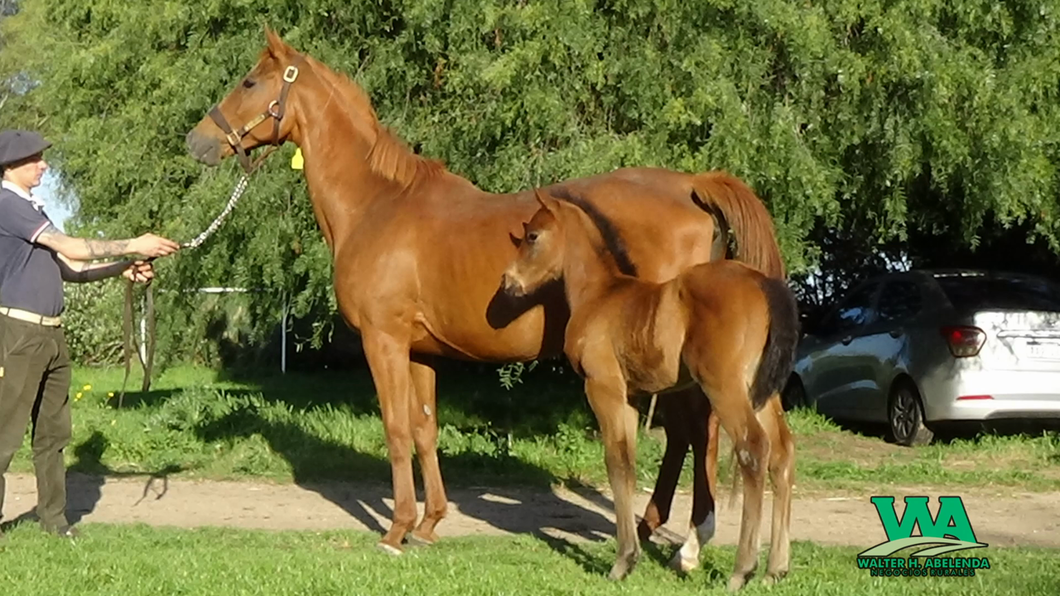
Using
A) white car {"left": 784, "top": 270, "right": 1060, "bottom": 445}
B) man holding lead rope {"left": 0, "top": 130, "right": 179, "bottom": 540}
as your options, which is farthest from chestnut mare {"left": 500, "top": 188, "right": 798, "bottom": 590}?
white car {"left": 784, "top": 270, "right": 1060, "bottom": 445}

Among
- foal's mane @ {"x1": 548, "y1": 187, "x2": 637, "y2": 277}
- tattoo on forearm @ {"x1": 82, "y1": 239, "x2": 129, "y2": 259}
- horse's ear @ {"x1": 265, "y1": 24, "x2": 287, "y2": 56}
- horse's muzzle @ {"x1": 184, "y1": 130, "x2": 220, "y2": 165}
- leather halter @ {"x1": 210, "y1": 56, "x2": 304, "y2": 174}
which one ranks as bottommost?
tattoo on forearm @ {"x1": 82, "y1": 239, "x2": 129, "y2": 259}

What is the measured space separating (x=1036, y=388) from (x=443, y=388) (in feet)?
26.5

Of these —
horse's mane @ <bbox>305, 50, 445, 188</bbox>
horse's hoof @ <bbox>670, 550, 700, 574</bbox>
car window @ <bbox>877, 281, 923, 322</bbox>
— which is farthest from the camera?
car window @ <bbox>877, 281, 923, 322</bbox>

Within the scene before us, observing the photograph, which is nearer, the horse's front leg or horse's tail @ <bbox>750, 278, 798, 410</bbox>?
horse's tail @ <bbox>750, 278, 798, 410</bbox>

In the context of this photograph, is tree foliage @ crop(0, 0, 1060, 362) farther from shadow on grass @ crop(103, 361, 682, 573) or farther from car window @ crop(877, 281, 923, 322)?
car window @ crop(877, 281, 923, 322)

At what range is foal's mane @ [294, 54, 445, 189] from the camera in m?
8.38

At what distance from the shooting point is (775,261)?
7.17 meters

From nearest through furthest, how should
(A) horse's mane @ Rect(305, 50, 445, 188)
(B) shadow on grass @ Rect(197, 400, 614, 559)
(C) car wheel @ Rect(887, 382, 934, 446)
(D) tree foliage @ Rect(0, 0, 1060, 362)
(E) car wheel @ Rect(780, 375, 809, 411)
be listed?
(A) horse's mane @ Rect(305, 50, 445, 188) → (B) shadow on grass @ Rect(197, 400, 614, 559) → (D) tree foliage @ Rect(0, 0, 1060, 362) → (C) car wheel @ Rect(887, 382, 934, 446) → (E) car wheel @ Rect(780, 375, 809, 411)

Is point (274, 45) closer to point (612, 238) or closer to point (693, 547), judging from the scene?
point (612, 238)

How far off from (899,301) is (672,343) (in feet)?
24.4

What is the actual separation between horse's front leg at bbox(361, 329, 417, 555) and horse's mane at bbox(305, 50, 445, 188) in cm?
107

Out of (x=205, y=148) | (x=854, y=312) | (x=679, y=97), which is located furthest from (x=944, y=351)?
(x=205, y=148)

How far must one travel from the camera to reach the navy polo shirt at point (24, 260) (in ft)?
24.8

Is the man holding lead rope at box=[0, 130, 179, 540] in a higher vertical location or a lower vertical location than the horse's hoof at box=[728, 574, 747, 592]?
higher
